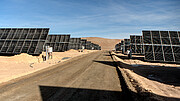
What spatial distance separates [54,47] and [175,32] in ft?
88.3

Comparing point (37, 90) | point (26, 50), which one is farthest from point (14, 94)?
point (26, 50)

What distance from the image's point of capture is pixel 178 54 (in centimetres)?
1603

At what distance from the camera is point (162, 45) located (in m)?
17.4

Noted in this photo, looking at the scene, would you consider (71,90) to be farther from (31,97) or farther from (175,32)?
(175,32)

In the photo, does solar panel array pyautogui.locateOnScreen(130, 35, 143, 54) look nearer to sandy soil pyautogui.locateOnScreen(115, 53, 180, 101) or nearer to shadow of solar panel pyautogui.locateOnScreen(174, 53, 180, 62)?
shadow of solar panel pyautogui.locateOnScreen(174, 53, 180, 62)

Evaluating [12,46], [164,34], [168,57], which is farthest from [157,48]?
[12,46]

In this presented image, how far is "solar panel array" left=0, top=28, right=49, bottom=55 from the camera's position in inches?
741

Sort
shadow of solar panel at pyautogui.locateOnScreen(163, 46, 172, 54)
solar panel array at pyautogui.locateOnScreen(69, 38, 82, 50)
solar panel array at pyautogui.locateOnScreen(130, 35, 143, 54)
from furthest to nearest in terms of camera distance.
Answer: solar panel array at pyautogui.locateOnScreen(69, 38, 82, 50) < solar panel array at pyautogui.locateOnScreen(130, 35, 143, 54) < shadow of solar panel at pyautogui.locateOnScreen(163, 46, 172, 54)

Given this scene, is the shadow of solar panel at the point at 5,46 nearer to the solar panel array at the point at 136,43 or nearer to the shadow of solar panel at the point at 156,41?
the shadow of solar panel at the point at 156,41

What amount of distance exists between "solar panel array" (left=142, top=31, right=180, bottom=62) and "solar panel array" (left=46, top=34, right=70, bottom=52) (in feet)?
65.9

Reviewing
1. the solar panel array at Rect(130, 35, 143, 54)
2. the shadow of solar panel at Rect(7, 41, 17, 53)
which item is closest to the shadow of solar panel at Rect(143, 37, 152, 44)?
the solar panel array at Rect(130, 35, 143, 54)

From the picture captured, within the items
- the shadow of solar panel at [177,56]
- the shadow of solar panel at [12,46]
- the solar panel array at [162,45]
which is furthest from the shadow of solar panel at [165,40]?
the shadow of solar panel at [12,46]

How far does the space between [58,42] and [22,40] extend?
43.7 ft

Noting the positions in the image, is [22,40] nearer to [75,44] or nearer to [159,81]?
[159,81]
